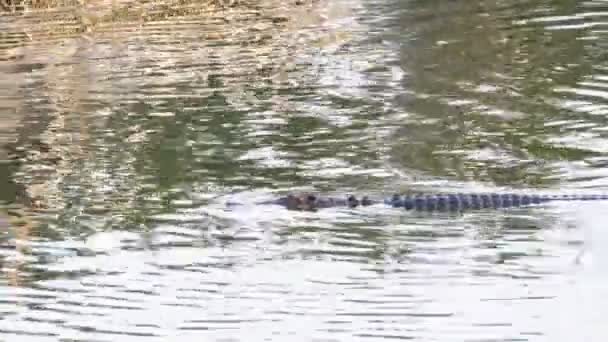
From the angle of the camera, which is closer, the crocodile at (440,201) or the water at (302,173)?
the water at (302,173)

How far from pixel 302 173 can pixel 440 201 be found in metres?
1.87

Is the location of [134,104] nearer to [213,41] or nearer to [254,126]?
[254,126]

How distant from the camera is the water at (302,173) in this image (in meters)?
8.98

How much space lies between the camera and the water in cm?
898

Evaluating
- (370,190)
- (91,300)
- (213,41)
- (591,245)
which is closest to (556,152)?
(370,190)

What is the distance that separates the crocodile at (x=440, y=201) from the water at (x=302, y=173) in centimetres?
13

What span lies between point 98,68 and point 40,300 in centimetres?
998

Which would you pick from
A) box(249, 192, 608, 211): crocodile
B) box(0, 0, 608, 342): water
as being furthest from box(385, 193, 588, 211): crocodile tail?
box(0, 0, 608, 342): water

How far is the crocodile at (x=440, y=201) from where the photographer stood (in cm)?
1127

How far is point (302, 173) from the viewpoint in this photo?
1280 cm

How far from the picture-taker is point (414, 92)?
16438 mm

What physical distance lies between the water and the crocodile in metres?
0.13

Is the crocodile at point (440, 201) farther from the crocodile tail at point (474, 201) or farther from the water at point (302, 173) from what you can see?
the water at point (302, 173)

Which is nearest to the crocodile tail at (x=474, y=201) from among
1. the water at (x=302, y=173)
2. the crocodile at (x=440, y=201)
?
the crocodile at (x=440, y=201)
